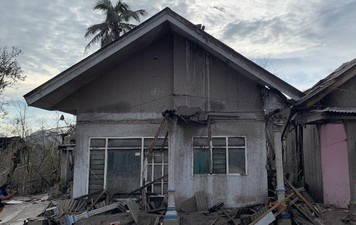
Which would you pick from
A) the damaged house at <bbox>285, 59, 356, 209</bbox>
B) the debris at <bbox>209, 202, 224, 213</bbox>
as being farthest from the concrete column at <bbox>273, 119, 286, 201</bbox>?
the debris at <bbox>209, 202, 224, 213</bbox>

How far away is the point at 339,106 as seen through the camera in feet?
34.9

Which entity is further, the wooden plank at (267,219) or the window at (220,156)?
the window at (220,156)

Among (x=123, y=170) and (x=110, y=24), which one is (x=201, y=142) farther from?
(x=110, y=24)

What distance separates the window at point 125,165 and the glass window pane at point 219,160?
1.45 meters

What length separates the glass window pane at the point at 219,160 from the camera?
959 cm

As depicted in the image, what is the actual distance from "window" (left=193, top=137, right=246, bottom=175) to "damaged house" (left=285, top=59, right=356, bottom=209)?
7.02ft

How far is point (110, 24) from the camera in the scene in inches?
1036

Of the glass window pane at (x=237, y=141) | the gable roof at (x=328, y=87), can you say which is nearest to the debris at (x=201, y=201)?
the glass window pane at (x=237, y=141)

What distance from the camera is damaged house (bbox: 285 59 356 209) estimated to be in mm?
9648

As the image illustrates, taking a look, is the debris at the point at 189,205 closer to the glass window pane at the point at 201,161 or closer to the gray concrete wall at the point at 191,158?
the gray concrete wall at the point at 191,158

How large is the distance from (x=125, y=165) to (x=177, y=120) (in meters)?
2.14

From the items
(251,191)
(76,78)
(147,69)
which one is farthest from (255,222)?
(76,78)

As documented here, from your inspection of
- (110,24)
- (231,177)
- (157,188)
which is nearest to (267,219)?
(231,177)

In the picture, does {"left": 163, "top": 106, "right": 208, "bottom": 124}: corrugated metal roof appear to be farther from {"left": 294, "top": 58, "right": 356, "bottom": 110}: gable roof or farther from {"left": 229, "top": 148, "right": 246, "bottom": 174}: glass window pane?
{"left": 294, "top": 58, "right": 356, "bottom": 110}: gable roof
